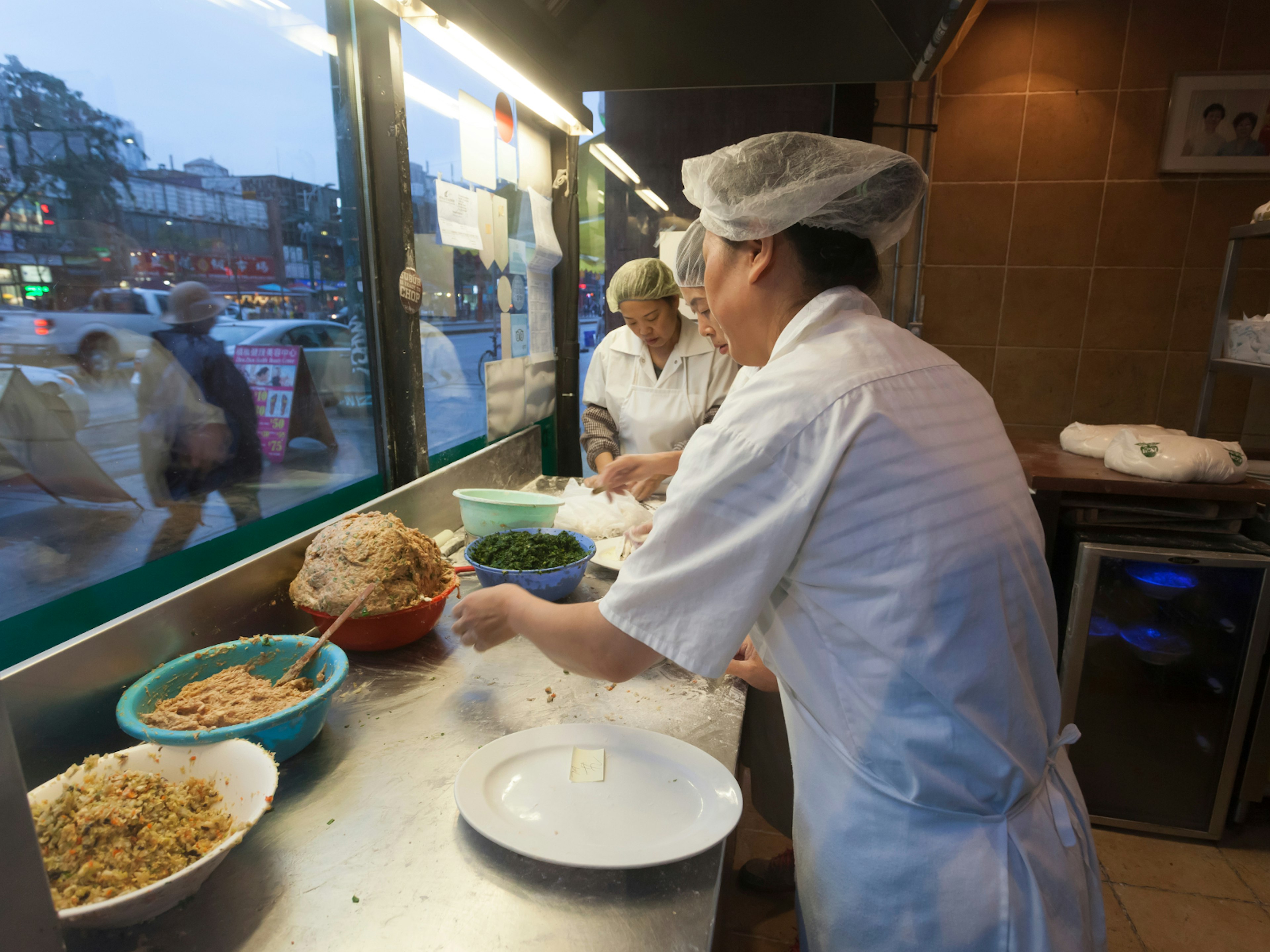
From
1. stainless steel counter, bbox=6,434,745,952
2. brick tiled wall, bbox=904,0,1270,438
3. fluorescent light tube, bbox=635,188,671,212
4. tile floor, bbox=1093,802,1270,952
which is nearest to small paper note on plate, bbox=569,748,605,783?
stainless steel counter, bbox=6,434,745,952

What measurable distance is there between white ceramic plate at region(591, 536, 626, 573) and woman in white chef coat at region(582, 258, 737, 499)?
0.66m

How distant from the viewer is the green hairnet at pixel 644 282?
2643 mm

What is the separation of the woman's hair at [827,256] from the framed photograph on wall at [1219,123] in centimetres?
323

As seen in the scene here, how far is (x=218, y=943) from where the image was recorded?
0.79m

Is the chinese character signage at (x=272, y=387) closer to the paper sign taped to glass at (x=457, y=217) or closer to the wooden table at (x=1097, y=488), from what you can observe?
the paper sign taped to glass at (x=457, y=217)

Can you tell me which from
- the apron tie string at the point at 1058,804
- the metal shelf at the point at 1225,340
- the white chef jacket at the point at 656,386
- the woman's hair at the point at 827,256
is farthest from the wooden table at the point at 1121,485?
the woman's hair at the point at 827,256

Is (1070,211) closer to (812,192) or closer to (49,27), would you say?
(812,192)

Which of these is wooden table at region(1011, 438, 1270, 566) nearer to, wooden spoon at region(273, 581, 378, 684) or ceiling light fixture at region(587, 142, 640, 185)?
wooden spoon at region(273, 581, 378, 684)

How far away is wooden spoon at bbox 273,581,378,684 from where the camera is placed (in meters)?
1.21

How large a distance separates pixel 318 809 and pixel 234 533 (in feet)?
2.40

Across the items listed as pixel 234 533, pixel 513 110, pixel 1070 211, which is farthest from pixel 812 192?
pixel 1070 211

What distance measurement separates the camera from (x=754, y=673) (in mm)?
1385

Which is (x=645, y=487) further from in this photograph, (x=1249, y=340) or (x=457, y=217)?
(x=1249, y=340)

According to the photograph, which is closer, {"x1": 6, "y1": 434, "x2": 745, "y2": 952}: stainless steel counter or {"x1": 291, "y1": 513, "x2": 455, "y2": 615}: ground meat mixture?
{"x1": 6, "y1": 434, "x2": 745, "y2": 952}: stainless steel counter
